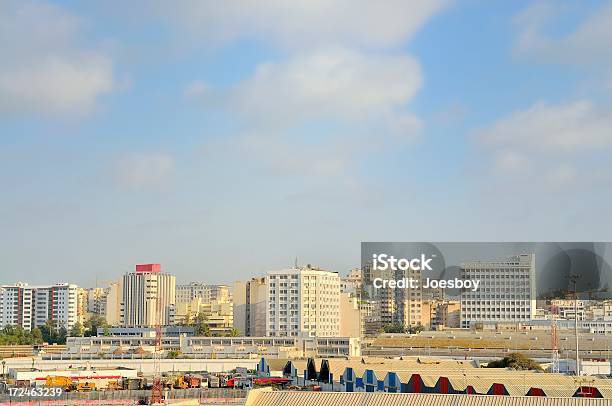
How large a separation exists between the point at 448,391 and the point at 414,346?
3120 cm

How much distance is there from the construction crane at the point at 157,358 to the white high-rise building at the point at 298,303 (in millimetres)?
7552

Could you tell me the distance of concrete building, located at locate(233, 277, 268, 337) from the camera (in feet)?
236

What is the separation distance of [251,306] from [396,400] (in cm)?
5580

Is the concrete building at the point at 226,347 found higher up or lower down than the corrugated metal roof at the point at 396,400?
lower down

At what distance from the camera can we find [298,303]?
220ft

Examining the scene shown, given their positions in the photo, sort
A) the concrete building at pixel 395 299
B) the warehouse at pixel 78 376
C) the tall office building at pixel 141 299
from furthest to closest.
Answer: the tall office building at pixel 141 299
the concrete building at pixel 395 299
the warehouse at pixel 78 376

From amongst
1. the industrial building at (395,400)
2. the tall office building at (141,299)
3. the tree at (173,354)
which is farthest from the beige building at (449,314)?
the industrial building at (395,400)

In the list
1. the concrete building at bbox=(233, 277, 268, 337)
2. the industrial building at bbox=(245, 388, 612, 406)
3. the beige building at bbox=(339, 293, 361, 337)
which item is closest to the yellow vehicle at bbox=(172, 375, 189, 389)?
the industrial building at bbox=(245, 388, 612, 406)

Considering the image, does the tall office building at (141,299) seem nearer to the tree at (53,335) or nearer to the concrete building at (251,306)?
the tree at (53,335)

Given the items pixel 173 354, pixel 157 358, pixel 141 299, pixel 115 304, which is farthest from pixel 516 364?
pixel 115 304

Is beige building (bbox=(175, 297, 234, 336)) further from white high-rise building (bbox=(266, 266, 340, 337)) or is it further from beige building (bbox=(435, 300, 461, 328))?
white high-rise building (bbox=(266, 266, 340, 337))

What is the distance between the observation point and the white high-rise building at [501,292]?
5697 centimetres

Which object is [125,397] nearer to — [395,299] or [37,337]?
[395,299]

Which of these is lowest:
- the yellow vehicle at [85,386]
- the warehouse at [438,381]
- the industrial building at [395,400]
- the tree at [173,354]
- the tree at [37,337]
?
the yellow vehicle at [85,386]
